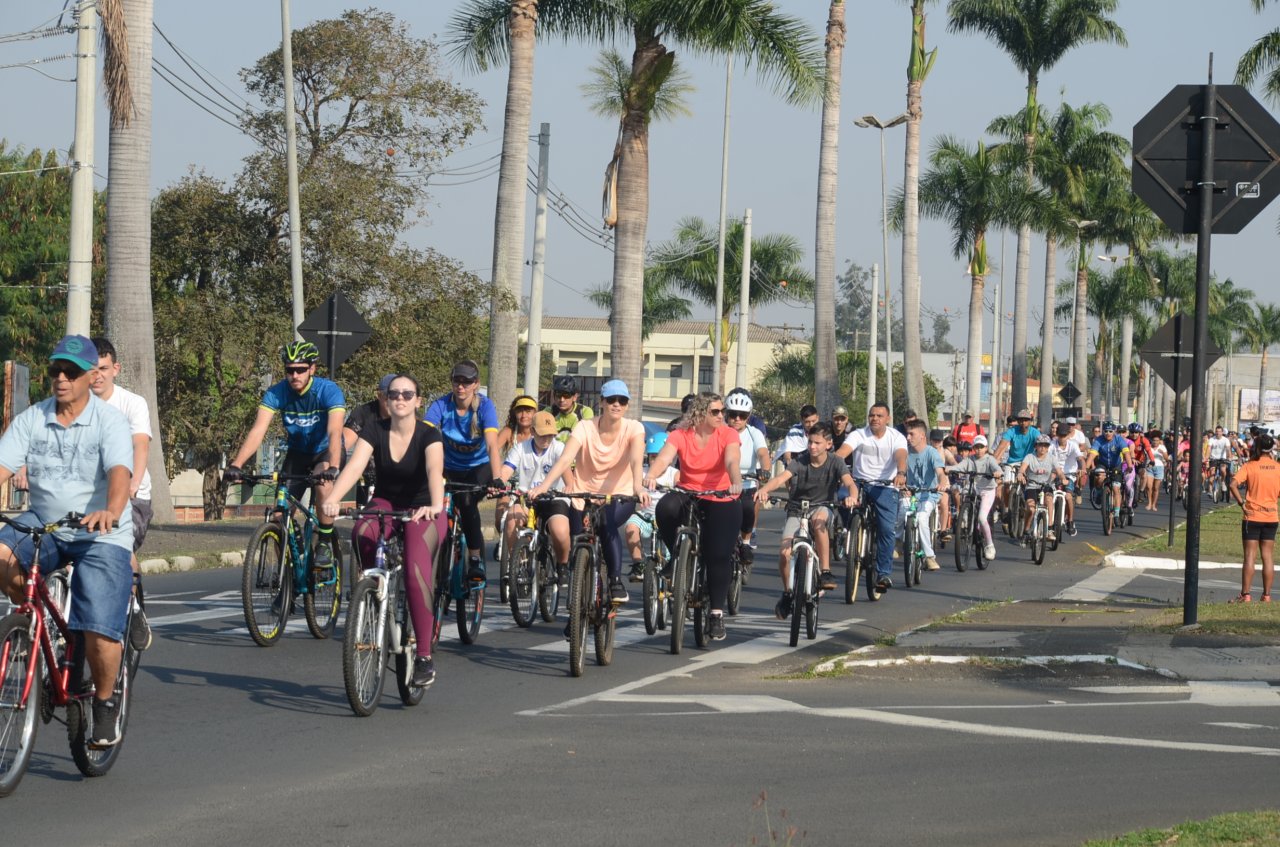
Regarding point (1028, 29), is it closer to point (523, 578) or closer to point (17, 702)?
point (523, 578)

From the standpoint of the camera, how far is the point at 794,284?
237 ft

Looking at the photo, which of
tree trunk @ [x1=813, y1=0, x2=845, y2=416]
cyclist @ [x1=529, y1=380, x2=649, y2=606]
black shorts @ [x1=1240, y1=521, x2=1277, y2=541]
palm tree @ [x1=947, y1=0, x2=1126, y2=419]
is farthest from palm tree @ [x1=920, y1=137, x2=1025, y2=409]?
cyclist @ [x1=529, y1=380, x2=649, y2=606]

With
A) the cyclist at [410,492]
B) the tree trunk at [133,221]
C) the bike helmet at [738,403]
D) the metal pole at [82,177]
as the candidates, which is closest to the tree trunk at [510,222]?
the tree trunk at [133,221]

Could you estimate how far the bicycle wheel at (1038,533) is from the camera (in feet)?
74.1

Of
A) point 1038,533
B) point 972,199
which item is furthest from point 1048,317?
point 1038,533

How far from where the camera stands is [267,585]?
38.5ft

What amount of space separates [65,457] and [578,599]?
4.08m

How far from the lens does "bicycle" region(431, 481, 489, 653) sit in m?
11.7

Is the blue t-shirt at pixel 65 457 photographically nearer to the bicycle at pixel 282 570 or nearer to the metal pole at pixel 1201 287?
the bicycle at pixel 282 570

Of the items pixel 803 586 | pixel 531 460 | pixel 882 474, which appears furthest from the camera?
pixel 882 474

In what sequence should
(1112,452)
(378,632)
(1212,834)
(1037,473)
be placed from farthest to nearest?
(1112,452) < (1037,473) < (378,632) < (1212,834)

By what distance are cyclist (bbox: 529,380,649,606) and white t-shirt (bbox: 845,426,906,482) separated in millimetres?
5800

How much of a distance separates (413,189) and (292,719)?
27875mm

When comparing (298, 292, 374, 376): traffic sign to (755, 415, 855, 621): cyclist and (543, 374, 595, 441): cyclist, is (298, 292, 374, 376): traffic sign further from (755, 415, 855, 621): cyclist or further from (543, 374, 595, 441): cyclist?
(755, 415, 855, 621): cyclist
